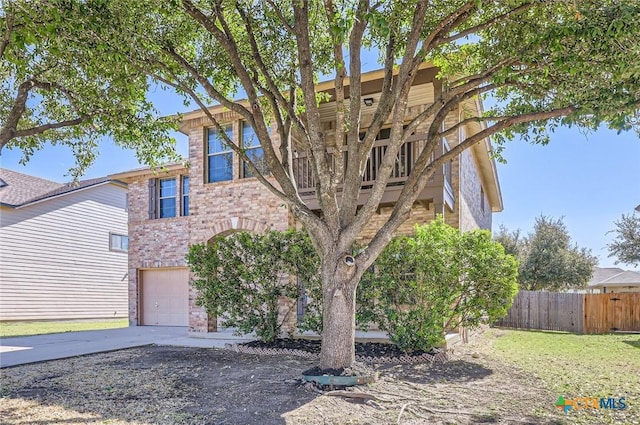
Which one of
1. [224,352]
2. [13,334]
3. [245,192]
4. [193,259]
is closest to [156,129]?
[193,259]

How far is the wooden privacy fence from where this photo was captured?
15.3 meters

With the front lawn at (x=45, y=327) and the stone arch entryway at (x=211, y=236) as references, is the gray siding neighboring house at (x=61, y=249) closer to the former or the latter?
the front lawn at (x=45, y=327)

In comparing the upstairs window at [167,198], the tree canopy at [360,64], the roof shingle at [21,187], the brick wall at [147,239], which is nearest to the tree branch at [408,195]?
the tree canopy at [360,64]

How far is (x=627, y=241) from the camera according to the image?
1850 cm

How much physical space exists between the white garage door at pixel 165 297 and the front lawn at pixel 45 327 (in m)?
1.57

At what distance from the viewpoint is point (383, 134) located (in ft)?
40.1

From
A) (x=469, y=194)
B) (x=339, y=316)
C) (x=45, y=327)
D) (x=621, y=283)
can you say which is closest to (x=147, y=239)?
(x=45, y=327)

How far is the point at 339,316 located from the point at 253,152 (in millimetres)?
7503

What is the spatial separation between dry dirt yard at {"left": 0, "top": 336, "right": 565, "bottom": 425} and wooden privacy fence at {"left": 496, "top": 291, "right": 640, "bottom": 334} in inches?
359

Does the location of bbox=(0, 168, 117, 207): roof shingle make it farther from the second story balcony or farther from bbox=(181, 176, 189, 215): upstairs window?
the second story balcony

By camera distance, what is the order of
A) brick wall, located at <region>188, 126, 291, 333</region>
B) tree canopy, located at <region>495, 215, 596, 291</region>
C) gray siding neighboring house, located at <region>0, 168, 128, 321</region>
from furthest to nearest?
1. tree canopy, located at <region>495, 215, 596, 291</region>
2. gray siding neighboring house, located at <region>0, 168, 128, 321</region>
3. brick wall, located at <region>188, 126, 291, 333</region>

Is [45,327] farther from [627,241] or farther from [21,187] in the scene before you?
[627,241]

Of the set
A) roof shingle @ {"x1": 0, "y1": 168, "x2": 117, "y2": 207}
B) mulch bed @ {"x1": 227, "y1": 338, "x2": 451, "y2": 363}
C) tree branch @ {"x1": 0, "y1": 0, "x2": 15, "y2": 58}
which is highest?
tree branch @ {"x1": 0, "y1": 0, "x2": 15, "y2": 58}

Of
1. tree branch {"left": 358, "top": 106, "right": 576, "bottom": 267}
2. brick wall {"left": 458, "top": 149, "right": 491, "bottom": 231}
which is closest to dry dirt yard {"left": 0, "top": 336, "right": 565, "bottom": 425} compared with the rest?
tree branch {"left": 358, "top": 106, "right": 576, "bottom": 267}
